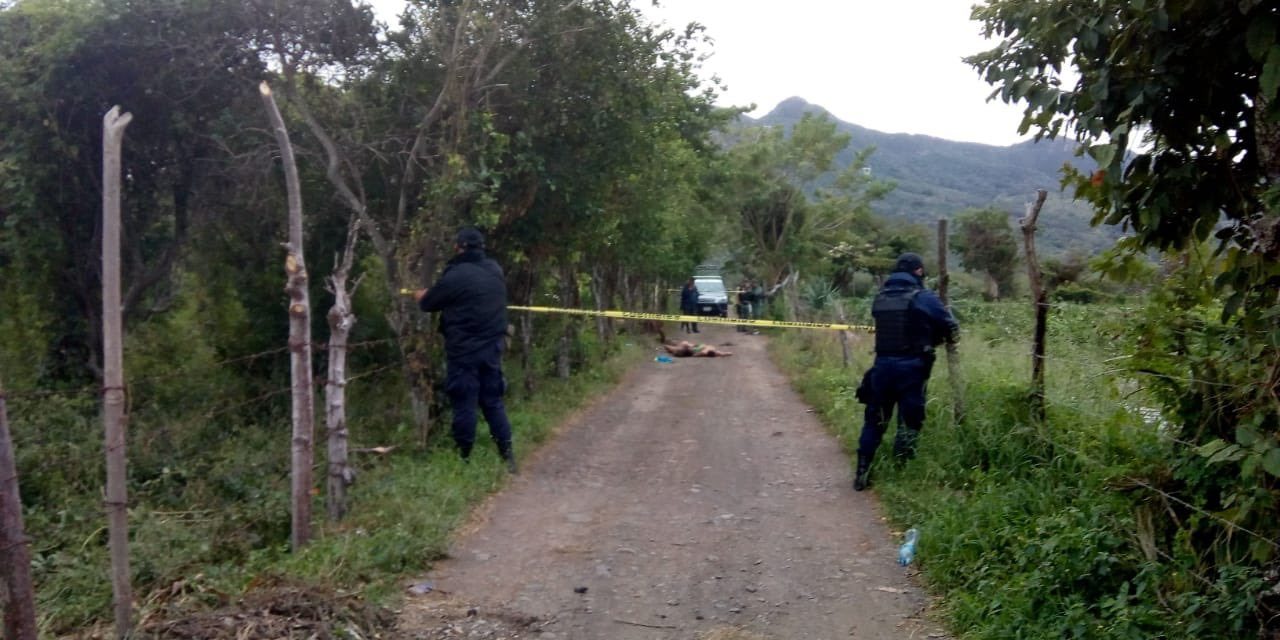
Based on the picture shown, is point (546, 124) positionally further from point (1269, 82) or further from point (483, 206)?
point (1269, 82)

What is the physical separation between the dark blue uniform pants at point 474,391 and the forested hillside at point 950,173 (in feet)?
14.6

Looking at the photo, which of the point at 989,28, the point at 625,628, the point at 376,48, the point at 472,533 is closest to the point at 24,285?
the point at 376,48

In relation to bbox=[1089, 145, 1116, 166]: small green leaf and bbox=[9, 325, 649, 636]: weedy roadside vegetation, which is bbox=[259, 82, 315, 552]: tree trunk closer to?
bbox=[9, 325, 649, 636]: weedy roadside vegetation

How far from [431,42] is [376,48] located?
0.82 m

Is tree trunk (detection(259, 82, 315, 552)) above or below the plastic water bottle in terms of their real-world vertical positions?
above

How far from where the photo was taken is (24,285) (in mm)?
12539

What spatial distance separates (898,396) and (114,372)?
5528mm

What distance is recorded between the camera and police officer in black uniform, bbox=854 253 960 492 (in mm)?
7754

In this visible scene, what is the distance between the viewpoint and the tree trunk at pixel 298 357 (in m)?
5.69

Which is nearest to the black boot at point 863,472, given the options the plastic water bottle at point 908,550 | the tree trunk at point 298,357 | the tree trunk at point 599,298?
the plastic water bottle at point 908,550

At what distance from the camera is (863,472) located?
26.3 ft

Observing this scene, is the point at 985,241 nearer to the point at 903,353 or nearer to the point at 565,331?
the point at 565,331

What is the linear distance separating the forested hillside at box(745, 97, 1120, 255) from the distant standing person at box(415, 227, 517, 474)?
4328 mm

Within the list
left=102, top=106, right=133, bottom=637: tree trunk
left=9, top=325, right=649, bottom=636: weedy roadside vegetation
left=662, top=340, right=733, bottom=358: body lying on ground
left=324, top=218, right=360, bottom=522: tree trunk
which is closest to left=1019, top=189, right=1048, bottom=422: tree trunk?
left=9, top=325, right=649, bottom=636: weedy roadside vegetation
